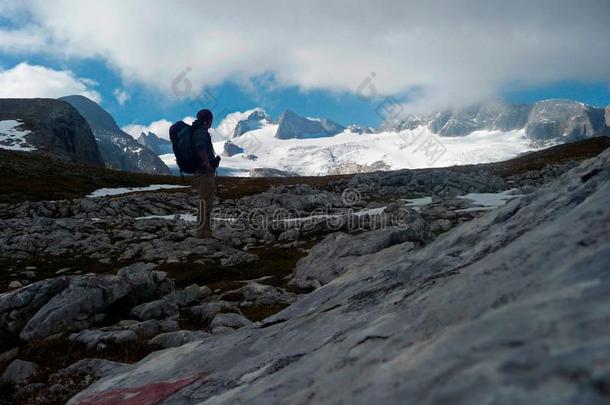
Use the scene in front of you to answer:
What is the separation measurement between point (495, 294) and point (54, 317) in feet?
44.6

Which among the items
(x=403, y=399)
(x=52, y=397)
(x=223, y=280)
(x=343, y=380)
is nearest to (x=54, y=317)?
(x=52, y=397)

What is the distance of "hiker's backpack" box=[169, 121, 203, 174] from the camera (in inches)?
782

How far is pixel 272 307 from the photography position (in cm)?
1675

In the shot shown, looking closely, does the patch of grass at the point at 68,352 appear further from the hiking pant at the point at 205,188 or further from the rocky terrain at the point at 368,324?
the hiking pant at the point at 205,188

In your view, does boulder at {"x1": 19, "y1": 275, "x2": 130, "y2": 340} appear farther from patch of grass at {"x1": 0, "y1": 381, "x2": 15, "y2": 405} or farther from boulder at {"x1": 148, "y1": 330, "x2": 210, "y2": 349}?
boulder at {"x1": 148, "y1": 330, "x2": 210, "y2": 349}

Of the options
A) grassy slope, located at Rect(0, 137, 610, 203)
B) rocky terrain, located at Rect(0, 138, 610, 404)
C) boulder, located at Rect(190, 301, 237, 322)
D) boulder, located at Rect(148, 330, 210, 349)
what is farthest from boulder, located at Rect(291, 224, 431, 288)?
grassy slope, located at Rect(0, 137, 610, 203)

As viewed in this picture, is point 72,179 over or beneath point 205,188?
beneath

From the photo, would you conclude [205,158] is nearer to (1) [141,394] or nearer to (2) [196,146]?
(2) [196,146]

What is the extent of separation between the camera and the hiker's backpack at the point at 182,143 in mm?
19859

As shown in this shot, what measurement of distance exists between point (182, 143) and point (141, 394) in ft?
46.6

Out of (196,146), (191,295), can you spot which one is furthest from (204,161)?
(191,295)

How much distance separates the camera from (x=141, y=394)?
7293 millimetres

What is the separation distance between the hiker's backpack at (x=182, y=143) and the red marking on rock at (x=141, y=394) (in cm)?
1325

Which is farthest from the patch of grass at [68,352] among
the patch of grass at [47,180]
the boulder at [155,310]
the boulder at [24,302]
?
the patch of grass at [47,180]
